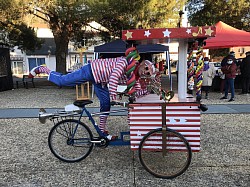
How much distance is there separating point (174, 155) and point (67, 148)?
1.79 meters

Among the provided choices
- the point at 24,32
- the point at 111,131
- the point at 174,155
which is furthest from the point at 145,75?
the point at 24,32

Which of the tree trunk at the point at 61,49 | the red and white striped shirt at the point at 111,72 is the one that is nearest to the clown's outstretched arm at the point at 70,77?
the red and white striped shirt at the point at 111,72

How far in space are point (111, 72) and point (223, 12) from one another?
48.5 feet

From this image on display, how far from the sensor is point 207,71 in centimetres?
889

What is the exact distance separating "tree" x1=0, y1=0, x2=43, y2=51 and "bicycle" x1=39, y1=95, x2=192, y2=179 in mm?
7854

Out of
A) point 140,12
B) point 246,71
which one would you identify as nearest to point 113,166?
point 246,71

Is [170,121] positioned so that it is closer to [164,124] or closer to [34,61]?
[164,124]

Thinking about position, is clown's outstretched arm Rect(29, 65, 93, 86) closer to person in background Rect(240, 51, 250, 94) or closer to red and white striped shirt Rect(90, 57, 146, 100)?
red and white striped shirt Rect(90, 57, 146, 100)

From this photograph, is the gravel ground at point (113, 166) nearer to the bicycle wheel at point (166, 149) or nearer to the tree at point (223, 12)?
the bicycle wheel at point (166, 149)

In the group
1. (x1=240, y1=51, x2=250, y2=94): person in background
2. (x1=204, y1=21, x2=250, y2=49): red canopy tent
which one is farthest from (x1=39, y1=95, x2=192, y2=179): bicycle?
(x1=204, y1=21, x2=250, y2=49): red canopy tent

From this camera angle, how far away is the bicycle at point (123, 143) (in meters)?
3.22

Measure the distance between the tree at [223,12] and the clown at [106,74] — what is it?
45.4ft

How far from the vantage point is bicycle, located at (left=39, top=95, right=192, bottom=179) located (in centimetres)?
322

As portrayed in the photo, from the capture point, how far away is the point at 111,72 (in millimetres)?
3541
